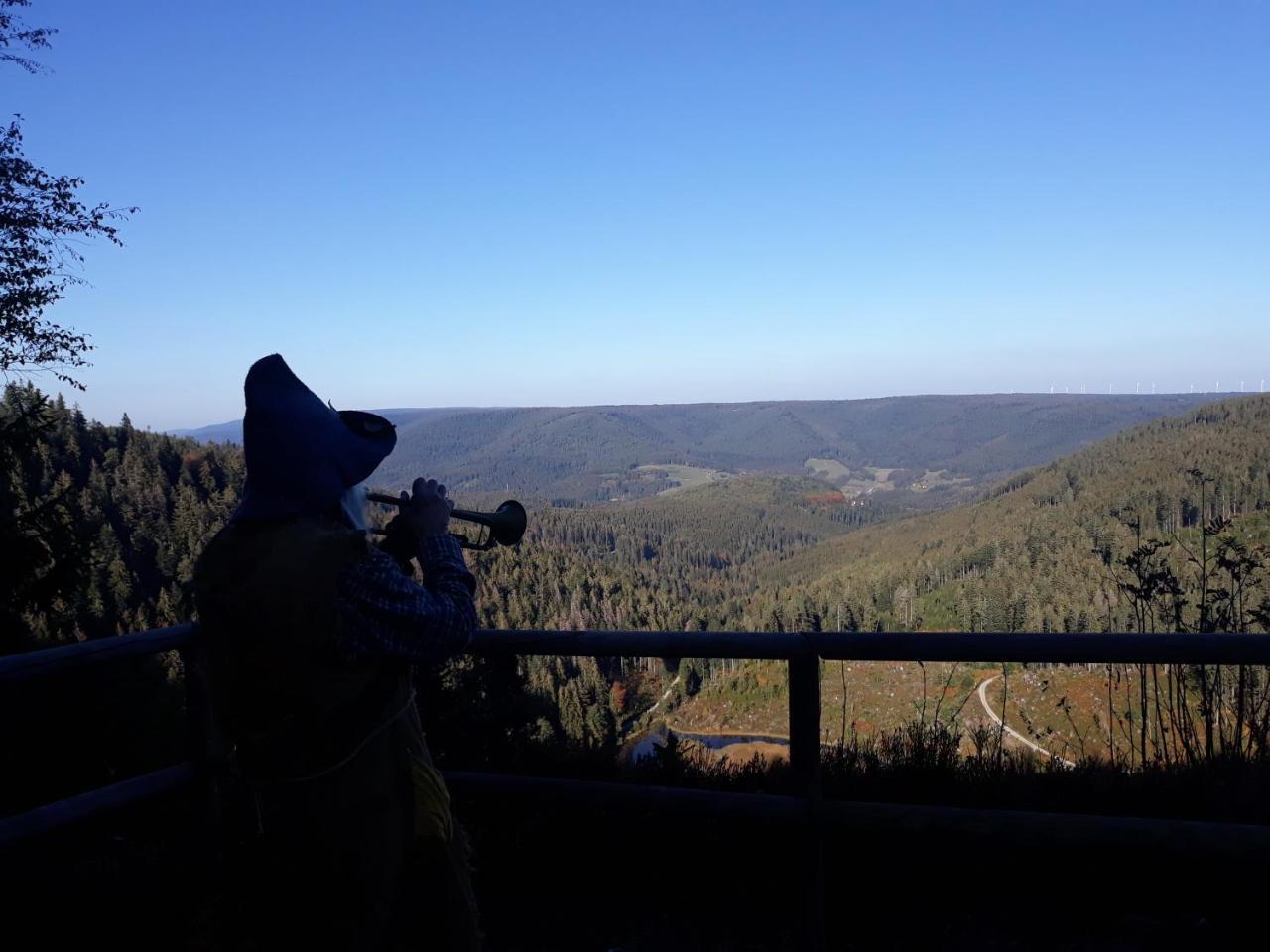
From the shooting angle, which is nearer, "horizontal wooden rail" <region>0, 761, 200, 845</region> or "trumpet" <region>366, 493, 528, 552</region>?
"trumpet" <region>366, 493, 528, 552</region>

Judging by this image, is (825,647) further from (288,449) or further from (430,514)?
(288,449)

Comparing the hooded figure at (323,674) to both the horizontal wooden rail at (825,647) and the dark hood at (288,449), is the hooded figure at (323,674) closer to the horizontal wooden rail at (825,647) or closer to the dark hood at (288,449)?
the dark hood at (288,449)

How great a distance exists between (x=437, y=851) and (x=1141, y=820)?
2.08 m

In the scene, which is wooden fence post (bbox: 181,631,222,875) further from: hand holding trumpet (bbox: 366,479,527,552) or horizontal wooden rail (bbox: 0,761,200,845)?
hand holding trumpet (bbox: 366,479,527,552)

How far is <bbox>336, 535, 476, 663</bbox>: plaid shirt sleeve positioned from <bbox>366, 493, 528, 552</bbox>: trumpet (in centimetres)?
28

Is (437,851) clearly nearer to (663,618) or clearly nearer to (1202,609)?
(1202,609)

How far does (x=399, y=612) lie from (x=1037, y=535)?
94.3 meters

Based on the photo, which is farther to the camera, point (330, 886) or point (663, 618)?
point (663, 618)

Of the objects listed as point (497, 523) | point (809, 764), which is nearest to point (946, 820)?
point (809, 764)

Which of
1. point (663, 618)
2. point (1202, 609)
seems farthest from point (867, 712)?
point (663, 618)

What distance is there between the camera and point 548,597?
5497cm

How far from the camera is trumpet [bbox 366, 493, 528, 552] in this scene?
244 centimetres

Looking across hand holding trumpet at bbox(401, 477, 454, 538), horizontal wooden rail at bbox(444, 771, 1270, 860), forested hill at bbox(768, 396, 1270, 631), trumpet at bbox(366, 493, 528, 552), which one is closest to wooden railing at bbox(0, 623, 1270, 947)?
horizontal wooden rail at bbox(444, 771, 1270, 860)

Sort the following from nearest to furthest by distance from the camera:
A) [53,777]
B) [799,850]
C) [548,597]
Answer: [799,850] < [53,777] < [548,597]
